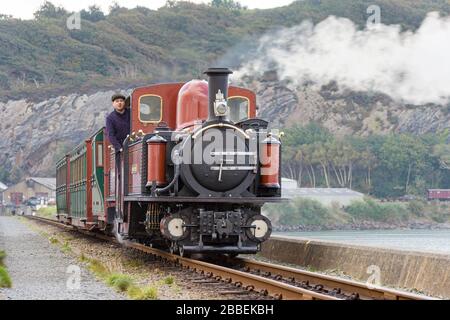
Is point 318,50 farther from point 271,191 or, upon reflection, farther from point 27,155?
point 271,191

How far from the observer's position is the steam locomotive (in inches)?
699

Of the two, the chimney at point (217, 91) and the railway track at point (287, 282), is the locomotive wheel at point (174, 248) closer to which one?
the railway track at point (287, 282)

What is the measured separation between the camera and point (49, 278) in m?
16.8

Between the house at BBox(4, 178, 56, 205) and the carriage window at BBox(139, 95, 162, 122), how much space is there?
110720 millimetres

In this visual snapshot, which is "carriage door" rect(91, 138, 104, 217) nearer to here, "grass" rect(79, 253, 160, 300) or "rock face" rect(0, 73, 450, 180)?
"grass" rect(79, 253, 160, 300)

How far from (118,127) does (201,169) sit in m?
4.01

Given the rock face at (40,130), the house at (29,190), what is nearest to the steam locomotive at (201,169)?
the house at (29,190)

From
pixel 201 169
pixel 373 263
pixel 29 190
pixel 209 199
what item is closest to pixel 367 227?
pixel 29 190

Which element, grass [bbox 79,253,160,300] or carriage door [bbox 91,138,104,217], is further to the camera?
carriage door [bbox 91,138,104,217]

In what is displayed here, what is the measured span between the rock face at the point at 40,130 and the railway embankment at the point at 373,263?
12769 cm

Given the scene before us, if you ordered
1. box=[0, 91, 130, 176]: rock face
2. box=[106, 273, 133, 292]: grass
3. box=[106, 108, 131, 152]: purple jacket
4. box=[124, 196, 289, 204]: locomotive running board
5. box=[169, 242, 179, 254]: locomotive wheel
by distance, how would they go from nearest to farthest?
box=[106, 273, 133, 292]: grass
box=[124, 196, 289, 204]: locomotive running board
box=[169, 242, 179, 254]: locomotive wheel
box=[106, 108, 131, 152]: purple jacket
box=[0, 91, 130, 176]: rock face

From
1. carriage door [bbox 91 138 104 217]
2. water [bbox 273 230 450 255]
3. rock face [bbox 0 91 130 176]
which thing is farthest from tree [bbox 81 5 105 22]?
carriage door [bbox 91 138 104 217]

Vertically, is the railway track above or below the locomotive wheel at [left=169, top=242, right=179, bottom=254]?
below

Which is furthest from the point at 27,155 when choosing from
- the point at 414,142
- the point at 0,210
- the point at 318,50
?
the point at 414,142
